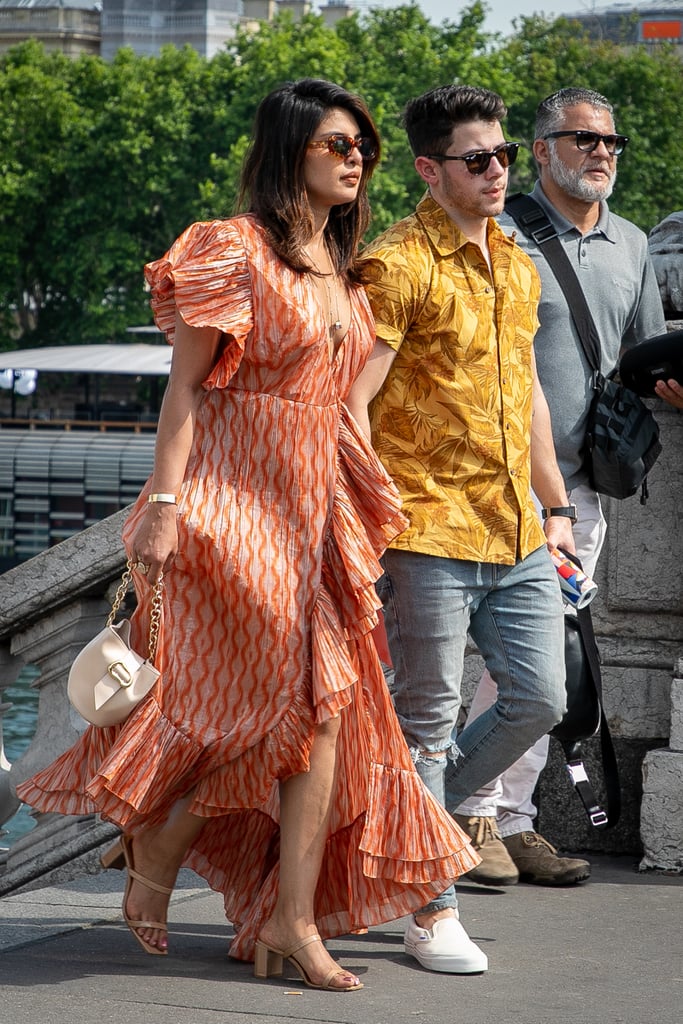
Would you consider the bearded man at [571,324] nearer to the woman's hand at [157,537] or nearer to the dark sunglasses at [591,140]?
the dark sunglasses at [591,140]

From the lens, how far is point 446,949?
353cm

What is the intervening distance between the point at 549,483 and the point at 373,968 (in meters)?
1.29

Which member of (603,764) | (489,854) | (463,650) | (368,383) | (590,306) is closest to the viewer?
(368,383)

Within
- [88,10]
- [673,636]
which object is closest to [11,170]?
[88,10]

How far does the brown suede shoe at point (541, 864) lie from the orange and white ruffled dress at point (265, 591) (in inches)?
41.3

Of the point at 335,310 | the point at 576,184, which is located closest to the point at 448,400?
the point at 335,310

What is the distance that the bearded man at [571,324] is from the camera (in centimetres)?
448

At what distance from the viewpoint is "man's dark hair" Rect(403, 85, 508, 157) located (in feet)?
12.4

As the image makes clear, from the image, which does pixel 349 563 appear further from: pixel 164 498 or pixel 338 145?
pixel 338 145

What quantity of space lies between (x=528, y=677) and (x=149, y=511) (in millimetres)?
1026

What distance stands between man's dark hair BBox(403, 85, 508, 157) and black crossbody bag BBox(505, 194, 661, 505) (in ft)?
2.44

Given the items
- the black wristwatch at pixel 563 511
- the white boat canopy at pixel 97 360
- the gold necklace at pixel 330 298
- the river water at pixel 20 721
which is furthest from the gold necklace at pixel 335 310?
the white boat canopy at pixel 97 360

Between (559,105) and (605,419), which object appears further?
(559,105)

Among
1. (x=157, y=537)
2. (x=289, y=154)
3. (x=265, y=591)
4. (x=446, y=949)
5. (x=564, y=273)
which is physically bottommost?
(x=446, y=949)
